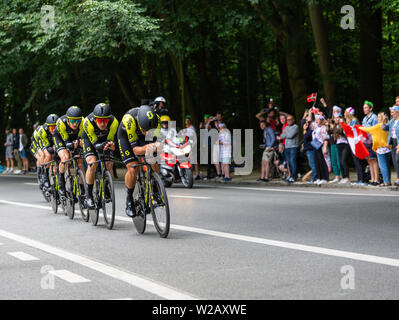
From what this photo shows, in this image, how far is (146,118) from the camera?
992 centimetres

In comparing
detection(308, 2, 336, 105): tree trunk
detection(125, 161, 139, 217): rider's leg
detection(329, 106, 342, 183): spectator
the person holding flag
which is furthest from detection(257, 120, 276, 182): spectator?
detection(125, 161, 139, 217): rider's leg

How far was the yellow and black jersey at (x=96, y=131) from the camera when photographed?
38.0 ft

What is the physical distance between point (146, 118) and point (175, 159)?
10.7 meters

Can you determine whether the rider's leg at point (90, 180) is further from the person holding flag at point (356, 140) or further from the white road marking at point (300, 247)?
the person holding flag at point (356, 140)

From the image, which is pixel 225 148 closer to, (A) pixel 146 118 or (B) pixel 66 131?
(B) pixel 66 131

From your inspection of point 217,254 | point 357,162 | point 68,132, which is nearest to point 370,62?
point 357,162

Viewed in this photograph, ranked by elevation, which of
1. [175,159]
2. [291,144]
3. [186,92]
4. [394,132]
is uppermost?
[186,92]

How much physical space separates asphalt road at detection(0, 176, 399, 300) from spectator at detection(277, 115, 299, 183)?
528 centimetres

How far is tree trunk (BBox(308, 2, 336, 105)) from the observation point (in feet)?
76.6

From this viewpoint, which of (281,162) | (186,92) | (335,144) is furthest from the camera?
(186,92)

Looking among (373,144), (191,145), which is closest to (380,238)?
(373,144)

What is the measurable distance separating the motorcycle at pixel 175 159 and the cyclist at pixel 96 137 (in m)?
8.18

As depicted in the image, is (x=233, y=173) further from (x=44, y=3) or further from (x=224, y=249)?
(x=224, y=249)

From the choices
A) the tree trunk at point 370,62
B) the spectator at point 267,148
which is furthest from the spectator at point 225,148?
the tree trunk at point 370,62
